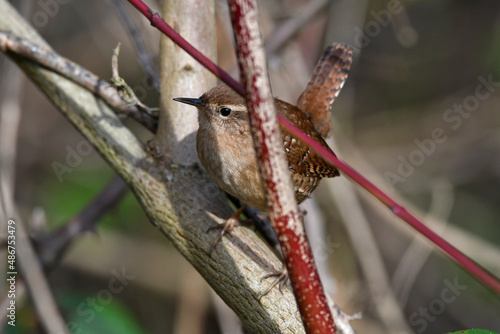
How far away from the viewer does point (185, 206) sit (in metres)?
1.78

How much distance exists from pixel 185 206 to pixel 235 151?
1.49 feet

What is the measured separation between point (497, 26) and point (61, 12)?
359 centimetres

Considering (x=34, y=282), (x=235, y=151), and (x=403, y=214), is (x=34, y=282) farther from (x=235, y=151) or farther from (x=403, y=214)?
(x=403, y=214)

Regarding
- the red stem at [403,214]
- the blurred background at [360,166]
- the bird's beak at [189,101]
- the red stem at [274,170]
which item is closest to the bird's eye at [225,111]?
the bird's beak at [189,101]

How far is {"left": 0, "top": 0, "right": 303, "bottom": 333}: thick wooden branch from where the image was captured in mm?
1526

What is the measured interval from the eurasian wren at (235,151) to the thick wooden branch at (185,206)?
0.07 m

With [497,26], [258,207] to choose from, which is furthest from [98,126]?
[497,26]

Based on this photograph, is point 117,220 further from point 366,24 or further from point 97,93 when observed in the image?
point 366,24

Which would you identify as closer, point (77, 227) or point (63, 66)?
point (63, 66)

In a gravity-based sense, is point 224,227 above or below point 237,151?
below

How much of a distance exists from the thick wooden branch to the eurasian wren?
73 mm

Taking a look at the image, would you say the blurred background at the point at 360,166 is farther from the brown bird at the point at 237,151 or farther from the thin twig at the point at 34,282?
the thin twig at the point at 34,282

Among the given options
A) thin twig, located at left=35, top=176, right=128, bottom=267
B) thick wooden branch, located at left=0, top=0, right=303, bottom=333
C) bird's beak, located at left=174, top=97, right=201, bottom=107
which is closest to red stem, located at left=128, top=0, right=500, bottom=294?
thick wooden branch, located at left=0, top=0, right=303, bottom=333

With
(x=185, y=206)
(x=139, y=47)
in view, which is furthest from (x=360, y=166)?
Result: (x=185, y=206)
